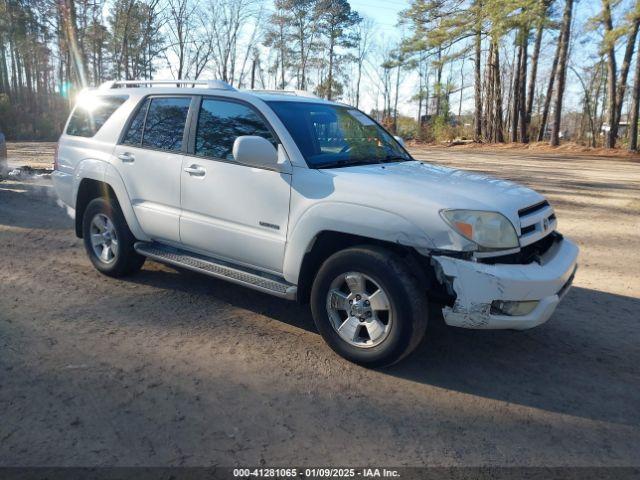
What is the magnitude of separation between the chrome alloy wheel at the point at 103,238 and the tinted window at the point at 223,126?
146 cm

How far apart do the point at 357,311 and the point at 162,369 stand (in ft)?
4.42

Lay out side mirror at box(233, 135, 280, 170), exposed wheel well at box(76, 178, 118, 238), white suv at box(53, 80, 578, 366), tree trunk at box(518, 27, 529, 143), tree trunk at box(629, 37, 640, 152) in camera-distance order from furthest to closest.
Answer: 1. tree trunk at box(518, 27, 529, 143)
2. tree trunk at box(629, 37, 640, 152)
3. exposed wheel well at box(76, 178, 118, 238)
4. side mirror at box(233, 135, 280, 170)
5. white suv at box(53, 80, 578, 366)

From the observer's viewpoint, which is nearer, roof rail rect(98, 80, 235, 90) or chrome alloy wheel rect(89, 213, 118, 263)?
roof rail rect(98, 80, 235, 90)

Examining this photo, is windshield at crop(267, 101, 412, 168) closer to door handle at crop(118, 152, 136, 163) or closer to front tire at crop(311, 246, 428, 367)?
front tire at crop(311, 246, 428, 367)

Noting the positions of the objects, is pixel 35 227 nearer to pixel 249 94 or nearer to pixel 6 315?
pixel 6 315

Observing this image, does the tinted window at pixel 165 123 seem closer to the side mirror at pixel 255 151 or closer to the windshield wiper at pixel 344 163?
the side mirror at pixel 255 151

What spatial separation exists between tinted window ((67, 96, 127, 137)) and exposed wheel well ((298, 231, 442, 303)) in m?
2.79

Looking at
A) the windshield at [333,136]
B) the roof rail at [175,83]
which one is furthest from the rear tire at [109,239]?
the windshield at [333,136]

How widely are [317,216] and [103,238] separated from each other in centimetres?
276

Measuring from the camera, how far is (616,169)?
17500mm

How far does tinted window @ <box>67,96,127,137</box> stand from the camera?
5.30 metres

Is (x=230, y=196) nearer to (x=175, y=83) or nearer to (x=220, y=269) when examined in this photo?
(x=220, y=269)

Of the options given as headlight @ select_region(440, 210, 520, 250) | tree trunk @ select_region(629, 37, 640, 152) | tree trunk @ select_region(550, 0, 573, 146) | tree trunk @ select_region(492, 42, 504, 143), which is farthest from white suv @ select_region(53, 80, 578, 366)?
tree trunk @ select_region(492, 42, 504, 143)

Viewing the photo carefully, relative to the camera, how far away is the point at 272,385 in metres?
3.33
